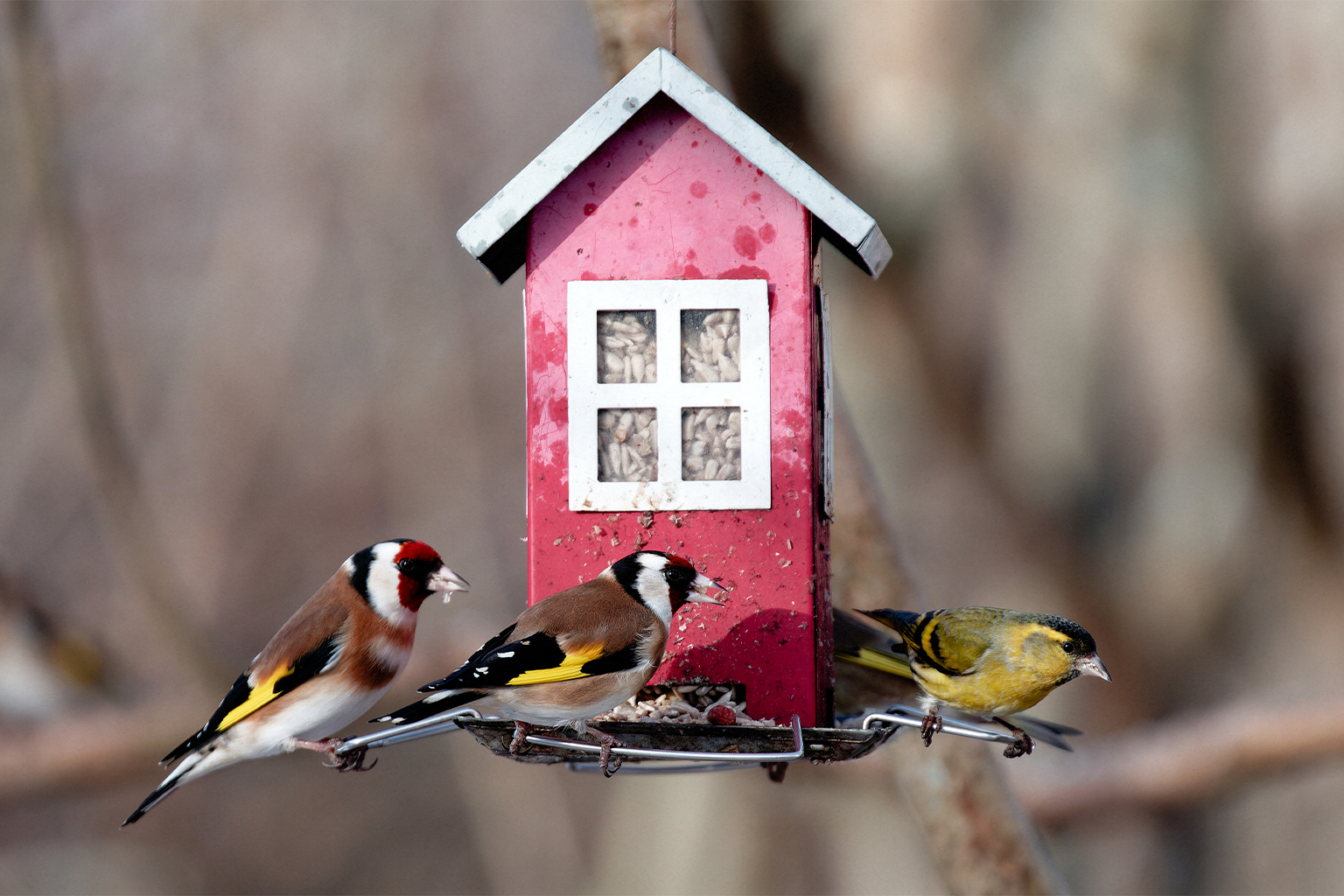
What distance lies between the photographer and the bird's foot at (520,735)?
11.2 ft

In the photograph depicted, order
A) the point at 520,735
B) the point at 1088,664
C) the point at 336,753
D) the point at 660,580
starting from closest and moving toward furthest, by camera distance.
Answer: the point at 520,735 → the point at 660,580 → the point at 336,753 → the point at 1088,664

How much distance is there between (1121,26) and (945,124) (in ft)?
4.57

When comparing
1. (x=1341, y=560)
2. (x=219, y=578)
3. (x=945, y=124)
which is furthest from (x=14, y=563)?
(x=1341, y=560)

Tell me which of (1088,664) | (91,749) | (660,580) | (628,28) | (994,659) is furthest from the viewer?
(91,749)

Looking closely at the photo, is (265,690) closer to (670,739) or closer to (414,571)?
(414,571)

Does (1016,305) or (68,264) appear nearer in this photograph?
(68,264)

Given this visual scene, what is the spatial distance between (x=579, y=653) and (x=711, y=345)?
1025 millimetres

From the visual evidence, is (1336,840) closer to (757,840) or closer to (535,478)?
(757,840)

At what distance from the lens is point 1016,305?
962 cm

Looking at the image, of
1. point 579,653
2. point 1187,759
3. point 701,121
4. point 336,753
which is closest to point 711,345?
point 701,121

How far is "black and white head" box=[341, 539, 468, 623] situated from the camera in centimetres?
401

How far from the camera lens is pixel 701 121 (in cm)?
394

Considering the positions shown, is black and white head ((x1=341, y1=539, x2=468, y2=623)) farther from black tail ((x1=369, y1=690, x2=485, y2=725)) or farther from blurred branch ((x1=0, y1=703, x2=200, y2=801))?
blurred branch ((x1=0, y1=703, x2=200, y2=801))

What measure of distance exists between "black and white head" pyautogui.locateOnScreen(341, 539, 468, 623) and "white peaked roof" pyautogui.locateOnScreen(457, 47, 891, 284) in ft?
2.98
